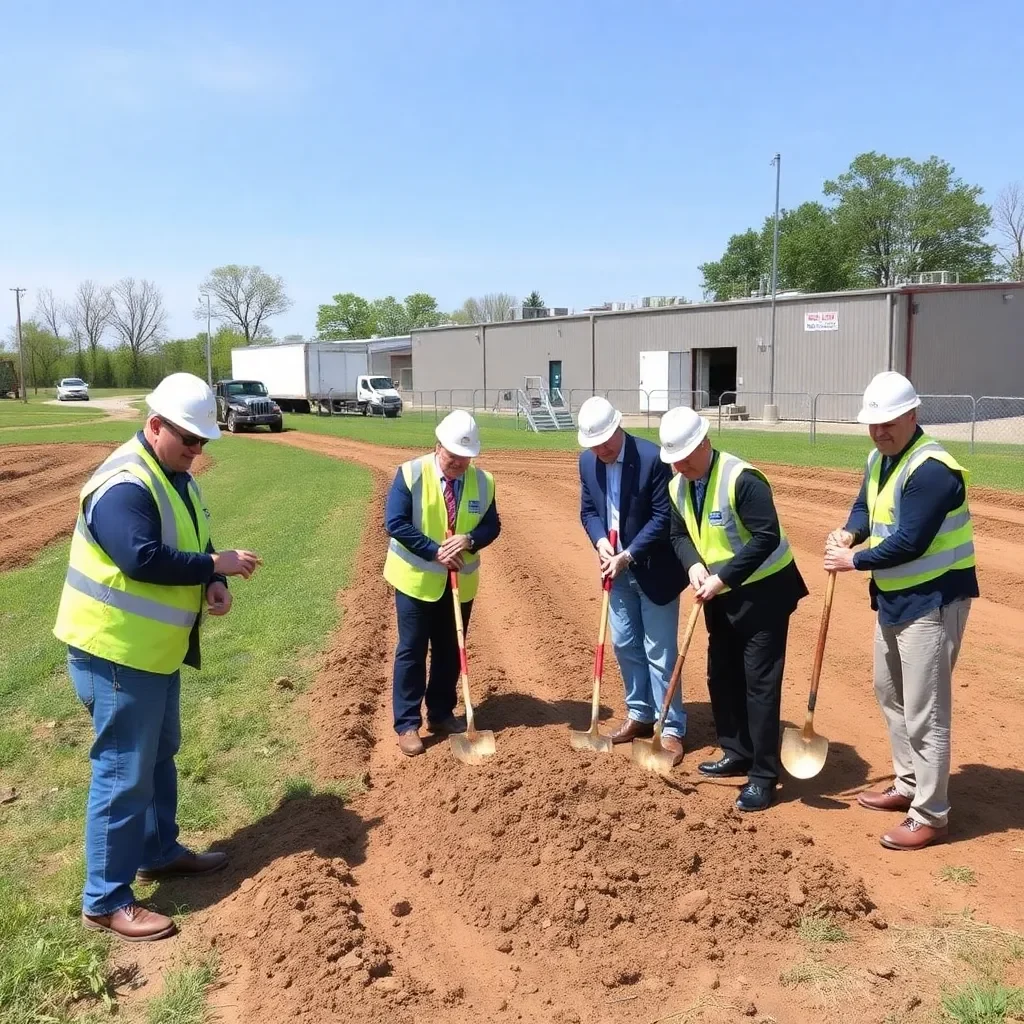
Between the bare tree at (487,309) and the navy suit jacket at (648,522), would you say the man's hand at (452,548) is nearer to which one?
the navy suit jacket at (648,522)

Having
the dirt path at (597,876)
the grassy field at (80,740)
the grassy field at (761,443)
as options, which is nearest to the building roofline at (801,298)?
the grassy field at (761,443)

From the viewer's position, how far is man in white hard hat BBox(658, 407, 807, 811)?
5.07 meters

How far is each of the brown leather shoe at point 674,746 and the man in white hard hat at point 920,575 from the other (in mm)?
1315

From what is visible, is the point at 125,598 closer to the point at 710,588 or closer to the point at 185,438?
the point at 185,438

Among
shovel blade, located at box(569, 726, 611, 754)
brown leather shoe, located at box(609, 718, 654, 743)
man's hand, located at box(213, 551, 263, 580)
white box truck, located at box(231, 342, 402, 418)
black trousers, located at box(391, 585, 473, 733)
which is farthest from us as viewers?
white box truck, located at box(231, 342, 402, 418)

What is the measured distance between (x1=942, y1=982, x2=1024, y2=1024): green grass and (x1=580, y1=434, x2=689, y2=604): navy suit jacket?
2652 millimetres

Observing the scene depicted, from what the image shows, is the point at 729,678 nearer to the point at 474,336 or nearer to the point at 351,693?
→ the point at 351,693

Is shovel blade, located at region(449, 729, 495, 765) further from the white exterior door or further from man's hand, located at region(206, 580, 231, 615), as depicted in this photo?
the white exterior door

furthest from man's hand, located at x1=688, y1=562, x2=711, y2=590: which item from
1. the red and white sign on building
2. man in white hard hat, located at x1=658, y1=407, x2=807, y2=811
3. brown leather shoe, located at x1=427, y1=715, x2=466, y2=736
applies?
the red and white sign on building

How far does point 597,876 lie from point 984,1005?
1.56m

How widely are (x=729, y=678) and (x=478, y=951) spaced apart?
221 cm

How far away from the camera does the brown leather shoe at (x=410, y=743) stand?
580 cm

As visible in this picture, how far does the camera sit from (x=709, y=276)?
9825 cm

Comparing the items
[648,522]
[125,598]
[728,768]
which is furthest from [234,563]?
[728,768]
